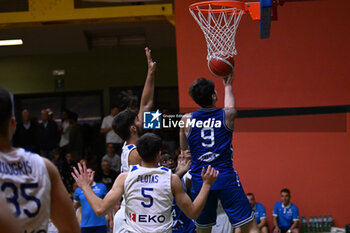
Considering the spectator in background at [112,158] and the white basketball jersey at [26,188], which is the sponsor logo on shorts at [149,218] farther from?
the spectator in background at [112,158]

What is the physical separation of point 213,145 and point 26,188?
10.1 feet

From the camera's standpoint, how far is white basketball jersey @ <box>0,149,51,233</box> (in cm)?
255

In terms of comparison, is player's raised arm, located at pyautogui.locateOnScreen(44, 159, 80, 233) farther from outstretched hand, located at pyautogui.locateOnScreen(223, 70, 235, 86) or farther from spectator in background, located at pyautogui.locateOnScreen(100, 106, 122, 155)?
spectator in background, located at pyautogui.locateOnScreen(100, 106, 122, 155)

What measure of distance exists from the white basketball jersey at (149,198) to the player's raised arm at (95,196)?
2.6 inches

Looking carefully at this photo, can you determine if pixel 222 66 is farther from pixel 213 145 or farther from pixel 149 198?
pixel 149 198

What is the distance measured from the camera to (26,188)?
103 inches

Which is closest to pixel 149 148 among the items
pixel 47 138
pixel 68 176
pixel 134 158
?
pixel 134 158

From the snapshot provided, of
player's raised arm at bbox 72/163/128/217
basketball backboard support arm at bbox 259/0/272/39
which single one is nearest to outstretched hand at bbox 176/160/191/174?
player's raised arm at bbox 72/163/128/217

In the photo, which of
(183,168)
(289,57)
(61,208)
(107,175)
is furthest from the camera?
(107,175)

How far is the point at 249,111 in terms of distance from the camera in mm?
10414

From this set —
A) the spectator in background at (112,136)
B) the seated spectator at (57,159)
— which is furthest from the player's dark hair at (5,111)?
the spectator in background at (112,136)

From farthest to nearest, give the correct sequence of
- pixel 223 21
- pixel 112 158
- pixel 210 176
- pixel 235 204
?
pixel 112 158 < pixel 223 21 < pixel 235 204 < pixel 210 176

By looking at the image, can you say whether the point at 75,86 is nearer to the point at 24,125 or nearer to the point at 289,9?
the point at 24,125

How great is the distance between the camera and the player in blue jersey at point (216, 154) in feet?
18.0
